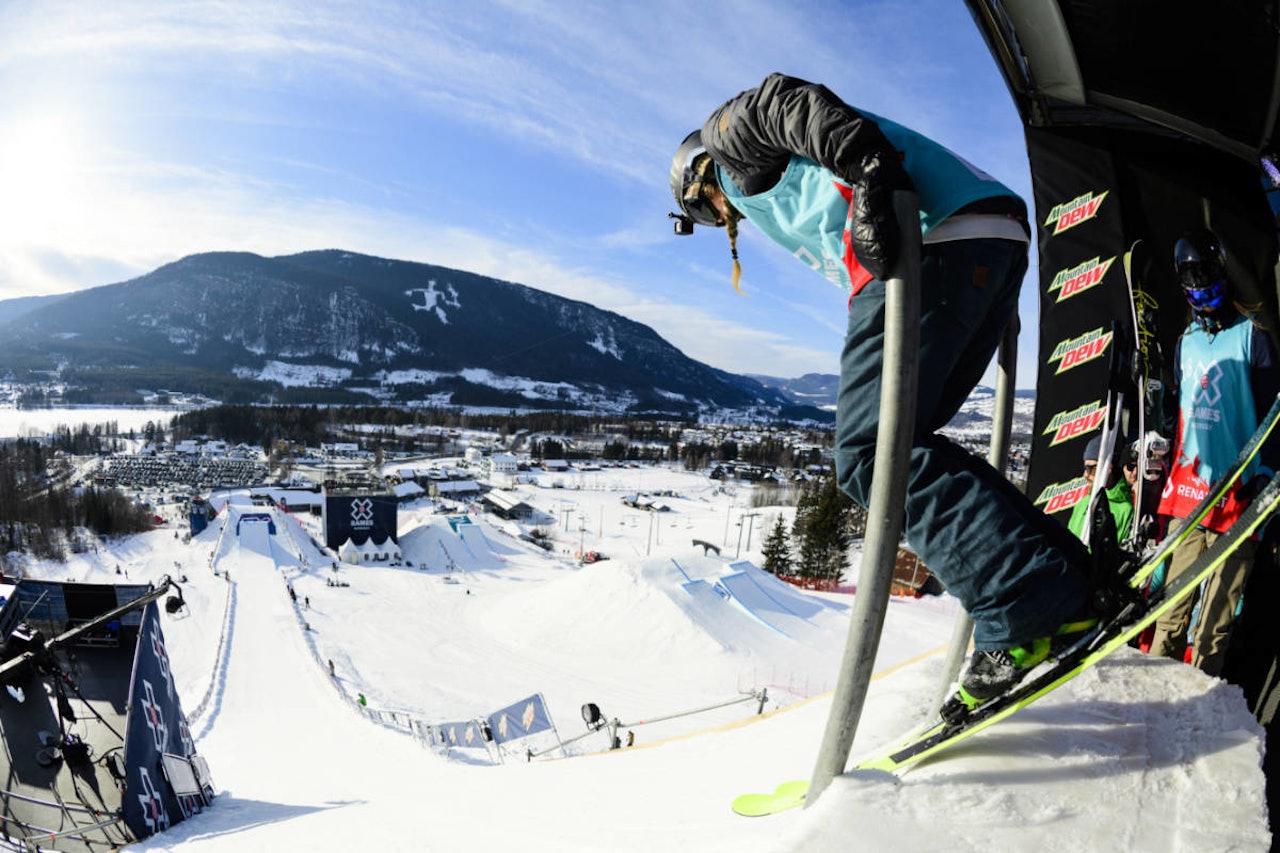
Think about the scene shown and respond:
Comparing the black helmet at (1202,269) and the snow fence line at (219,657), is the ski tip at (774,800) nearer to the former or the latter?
the black helmet at (1202,269)

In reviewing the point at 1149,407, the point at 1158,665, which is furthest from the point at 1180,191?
the point at 1158,665

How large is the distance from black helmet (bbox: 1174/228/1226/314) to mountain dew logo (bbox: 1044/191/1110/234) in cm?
185

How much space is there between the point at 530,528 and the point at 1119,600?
57348 mm

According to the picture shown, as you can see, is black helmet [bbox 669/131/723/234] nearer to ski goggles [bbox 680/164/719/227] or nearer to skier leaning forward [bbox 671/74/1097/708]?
ski goggles [bbox 680/164/719/227]

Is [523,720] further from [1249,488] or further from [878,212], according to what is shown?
[878,212]

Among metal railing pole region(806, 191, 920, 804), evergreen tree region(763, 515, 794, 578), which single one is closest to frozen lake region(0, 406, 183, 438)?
evergreen tree region(763, 515, 794, 578)

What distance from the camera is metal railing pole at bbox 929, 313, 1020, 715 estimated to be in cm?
210

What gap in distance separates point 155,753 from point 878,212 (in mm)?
11470

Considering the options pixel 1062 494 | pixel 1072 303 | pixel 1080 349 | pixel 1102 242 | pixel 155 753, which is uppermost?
pixel 1102 242

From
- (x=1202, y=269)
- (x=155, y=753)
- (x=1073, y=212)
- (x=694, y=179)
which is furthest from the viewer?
(x=155, y=753)

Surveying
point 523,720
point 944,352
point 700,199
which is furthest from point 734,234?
point 523,720

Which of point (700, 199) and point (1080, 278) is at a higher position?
point (1080, 278)

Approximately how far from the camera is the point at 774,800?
1855mm

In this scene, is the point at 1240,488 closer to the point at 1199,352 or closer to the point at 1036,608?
the point at 1199,352
